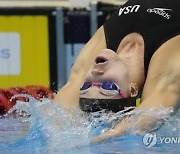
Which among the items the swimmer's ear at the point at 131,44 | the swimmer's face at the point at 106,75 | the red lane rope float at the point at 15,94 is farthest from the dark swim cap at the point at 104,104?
the red lane rope float at the point at 15,94

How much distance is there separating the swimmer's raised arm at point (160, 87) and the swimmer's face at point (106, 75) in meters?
0.10

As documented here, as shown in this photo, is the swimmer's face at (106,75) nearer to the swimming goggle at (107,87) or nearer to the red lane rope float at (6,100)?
the swimming goggle at (107,87)

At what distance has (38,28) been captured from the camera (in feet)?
15.5

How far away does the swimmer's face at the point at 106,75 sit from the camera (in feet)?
7.50

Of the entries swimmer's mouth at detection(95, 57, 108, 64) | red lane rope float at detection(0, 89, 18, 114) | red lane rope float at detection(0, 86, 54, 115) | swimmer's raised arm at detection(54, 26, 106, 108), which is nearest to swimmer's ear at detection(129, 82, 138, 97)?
swimmer's mouth at detection(95, 57, 108, 64)

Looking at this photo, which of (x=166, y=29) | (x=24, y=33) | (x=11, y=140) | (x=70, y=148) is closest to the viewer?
(x=70, y=148)

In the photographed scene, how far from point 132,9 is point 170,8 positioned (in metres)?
0.16

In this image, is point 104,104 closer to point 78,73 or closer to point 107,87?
point 107,87

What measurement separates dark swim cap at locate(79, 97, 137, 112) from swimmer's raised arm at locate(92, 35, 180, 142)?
0.07 meters

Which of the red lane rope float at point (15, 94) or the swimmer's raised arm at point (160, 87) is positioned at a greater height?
the swimmer's raised arm at point (160, 87)

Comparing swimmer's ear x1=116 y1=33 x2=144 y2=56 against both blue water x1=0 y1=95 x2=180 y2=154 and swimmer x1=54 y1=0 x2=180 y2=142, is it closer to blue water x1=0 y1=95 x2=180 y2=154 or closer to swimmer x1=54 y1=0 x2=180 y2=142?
swimmer x1=54 y1=0 x2=180 y2=142

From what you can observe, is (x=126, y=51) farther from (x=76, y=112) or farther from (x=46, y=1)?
(x=46, y=1)

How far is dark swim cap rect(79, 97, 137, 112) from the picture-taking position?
7.49 feet

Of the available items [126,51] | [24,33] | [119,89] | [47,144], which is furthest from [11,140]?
[24,33]
